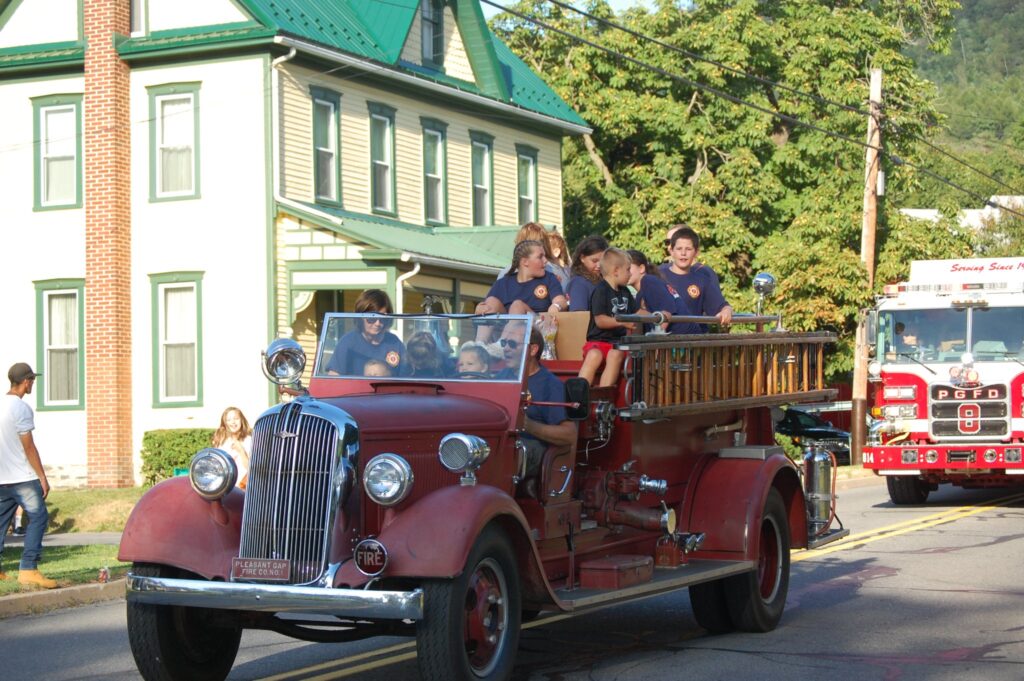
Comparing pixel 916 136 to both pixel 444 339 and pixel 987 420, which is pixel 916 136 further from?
pixel 444 339

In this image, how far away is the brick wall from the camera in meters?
25.7

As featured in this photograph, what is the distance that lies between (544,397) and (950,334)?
38.0 ft

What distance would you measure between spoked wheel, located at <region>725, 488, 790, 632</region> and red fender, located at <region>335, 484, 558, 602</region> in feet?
8.78

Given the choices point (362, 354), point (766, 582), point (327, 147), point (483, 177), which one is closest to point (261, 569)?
point (362, 354)

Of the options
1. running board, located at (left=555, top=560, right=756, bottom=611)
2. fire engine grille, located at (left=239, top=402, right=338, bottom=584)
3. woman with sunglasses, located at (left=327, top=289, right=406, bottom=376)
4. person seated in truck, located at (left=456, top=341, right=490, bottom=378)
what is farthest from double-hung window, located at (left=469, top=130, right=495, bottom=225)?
fire engine grille, located at (left=239, top=402, right=338, bottom=584)

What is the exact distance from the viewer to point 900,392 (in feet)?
61.2

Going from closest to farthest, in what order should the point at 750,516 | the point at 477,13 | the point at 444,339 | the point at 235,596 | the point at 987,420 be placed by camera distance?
1. the point at 235,596
2. the point at 444,339
3. the point at 750,516
4. the point at 987,420
5. the point at 477,13

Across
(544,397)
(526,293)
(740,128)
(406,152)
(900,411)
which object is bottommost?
(900,411)

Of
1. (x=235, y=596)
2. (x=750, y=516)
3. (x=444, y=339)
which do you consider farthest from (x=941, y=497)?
(x=235, y=596)

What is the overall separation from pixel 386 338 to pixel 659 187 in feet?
103

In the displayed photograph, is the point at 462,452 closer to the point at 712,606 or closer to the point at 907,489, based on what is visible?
Answer: the point at 712,606

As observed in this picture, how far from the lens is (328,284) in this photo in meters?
25.0

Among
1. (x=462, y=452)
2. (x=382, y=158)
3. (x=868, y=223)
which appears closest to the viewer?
(x=462, y=452)

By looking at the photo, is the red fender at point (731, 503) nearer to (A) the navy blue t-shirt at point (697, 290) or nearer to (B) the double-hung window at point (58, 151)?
(A) the navy blue t-shirt at point (697, 290)
